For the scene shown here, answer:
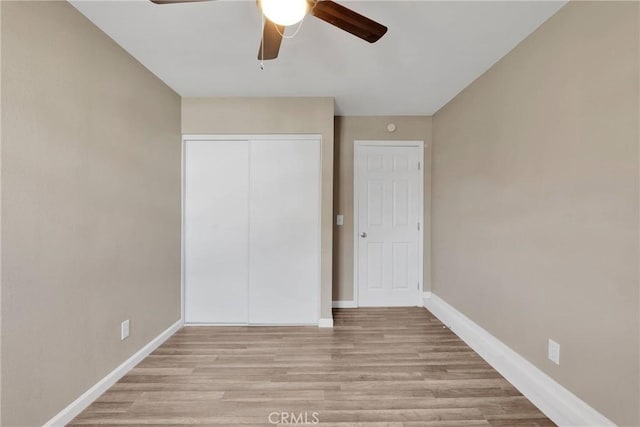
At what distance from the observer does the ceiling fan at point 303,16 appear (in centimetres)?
115

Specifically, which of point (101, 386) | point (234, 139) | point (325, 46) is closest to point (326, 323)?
point (101, 386)

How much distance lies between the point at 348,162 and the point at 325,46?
1.71 metres

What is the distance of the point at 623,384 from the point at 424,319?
1.97 m

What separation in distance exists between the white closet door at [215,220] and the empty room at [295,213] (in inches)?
0.9

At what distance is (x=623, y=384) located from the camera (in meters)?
1.37

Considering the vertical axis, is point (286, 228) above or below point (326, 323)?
above

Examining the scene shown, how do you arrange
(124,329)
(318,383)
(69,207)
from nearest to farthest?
(69,207) → (318,383) → (124,329)

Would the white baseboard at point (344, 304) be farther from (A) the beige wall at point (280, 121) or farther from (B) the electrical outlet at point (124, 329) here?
(B) the electrical outlet at point (124, 329)

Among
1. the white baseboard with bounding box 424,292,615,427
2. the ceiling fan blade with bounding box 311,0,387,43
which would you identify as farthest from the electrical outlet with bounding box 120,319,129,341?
the white baseboard with bounding box 424,292,615,427

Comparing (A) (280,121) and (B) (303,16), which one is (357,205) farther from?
(B) (303,16)

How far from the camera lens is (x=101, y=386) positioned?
6.37 feet

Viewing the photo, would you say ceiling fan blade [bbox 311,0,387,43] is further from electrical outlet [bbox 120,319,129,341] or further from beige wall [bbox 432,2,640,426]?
electrical outlet [bbox 120,319,129,341]

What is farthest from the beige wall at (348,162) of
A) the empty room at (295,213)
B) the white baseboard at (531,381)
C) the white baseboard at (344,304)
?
the white baseboard at (531,381)

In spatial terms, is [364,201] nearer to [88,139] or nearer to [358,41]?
[358,41]
